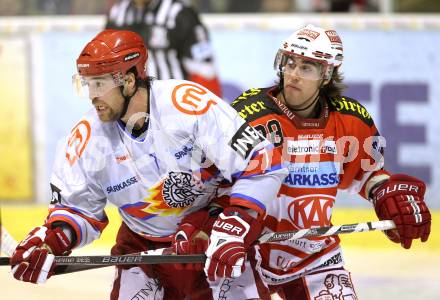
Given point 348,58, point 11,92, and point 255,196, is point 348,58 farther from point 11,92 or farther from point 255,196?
point 255,196

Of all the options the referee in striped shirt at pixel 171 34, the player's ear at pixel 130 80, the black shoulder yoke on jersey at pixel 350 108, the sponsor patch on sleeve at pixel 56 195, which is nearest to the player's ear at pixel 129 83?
the player's ear at pixel 130 80

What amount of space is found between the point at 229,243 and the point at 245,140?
356mm

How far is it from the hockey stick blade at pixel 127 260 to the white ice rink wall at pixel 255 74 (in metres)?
3.13

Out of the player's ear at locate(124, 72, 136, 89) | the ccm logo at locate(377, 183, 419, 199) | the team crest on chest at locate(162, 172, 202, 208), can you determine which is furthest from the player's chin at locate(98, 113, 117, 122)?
the ccm logo at locate(377, 183, 419, 199)

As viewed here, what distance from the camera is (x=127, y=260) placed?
3295mm

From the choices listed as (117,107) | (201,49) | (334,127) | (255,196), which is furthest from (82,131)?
(201,49)

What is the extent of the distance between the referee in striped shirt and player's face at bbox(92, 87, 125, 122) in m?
3.15

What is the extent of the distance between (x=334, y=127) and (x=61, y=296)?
212cm

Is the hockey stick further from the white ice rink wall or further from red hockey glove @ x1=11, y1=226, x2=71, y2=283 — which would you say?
the white ice rink wall

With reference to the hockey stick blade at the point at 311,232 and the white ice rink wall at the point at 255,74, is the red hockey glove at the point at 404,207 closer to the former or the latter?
the hockey stick blade at the point at 311,232

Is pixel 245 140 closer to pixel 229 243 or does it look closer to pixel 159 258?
pixel 229 243

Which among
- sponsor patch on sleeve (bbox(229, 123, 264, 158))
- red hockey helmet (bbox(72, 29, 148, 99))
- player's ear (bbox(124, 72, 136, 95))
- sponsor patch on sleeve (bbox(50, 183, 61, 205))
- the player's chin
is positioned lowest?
sponsor patch on sleeve (bbox(50, 183, 61, 205))

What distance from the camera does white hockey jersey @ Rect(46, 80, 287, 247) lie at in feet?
Answer: 10.5

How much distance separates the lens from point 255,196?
316 cm
